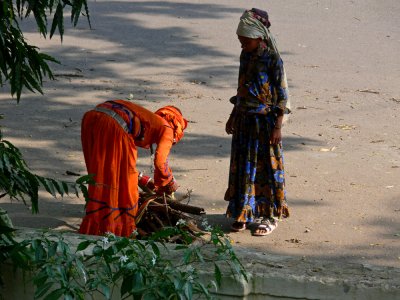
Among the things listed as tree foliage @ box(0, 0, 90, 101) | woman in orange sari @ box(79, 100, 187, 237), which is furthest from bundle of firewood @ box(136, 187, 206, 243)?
tree foliage @ box(0, 0, 90, 101)

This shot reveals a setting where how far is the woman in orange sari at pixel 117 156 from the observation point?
5910mm

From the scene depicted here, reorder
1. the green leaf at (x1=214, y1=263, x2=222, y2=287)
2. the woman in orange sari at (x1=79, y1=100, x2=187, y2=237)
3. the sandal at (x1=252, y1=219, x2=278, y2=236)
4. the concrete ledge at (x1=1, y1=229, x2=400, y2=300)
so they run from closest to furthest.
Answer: the green leaf at (x1=214, y1=263, x2=222, y2=287) → the concrete ledge at (x1=1, y1=229, x2=400, y2=300) → the woman in orange sari at (x1=79, y1=100, x2=187, y2=237) → the sandal at (x1=252, y1=219, x2=278, y2=236)

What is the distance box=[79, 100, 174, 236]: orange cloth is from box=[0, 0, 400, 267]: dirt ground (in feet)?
2.08

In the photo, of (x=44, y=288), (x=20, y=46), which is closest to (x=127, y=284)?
(x=44, y=288)

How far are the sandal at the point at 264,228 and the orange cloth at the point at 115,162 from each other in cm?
91

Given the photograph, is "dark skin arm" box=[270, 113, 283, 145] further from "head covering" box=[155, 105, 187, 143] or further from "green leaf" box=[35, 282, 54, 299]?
"green leaf" box=[35, 282, 54, 299]

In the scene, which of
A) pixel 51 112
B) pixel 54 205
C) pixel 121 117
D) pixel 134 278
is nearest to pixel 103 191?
pixel 121 117

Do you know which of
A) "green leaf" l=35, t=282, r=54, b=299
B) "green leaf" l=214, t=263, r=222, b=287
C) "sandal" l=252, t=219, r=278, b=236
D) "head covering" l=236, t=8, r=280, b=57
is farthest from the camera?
"sandal" l=252, t=219, r=278, b=236

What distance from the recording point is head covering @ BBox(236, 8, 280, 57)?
612cm

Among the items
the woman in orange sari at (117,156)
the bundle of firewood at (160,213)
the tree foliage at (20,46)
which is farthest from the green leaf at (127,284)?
the bundle of firewood at (160,213)

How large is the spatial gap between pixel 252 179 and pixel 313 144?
2200 mm

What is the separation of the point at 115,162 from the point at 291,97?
4537mm

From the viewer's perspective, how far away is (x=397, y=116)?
9.55m

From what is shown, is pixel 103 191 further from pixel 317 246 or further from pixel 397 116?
pixel 397 116
